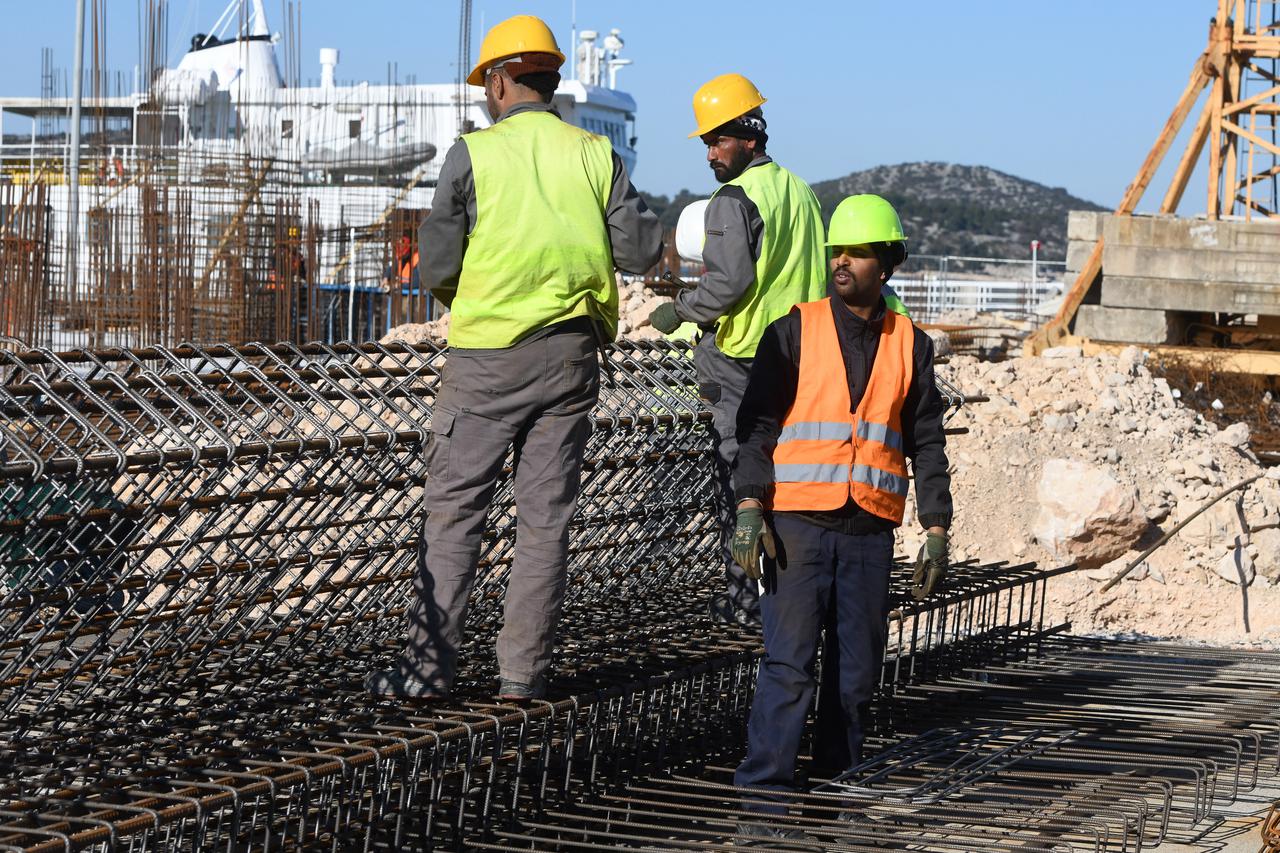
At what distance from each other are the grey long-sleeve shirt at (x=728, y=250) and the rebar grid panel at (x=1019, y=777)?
5.39 feet

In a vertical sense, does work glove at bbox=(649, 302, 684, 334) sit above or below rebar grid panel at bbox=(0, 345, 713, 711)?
above

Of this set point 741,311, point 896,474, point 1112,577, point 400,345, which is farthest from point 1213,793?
point 1112,577

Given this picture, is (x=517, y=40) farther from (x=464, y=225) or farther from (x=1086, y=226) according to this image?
(x=1086, y=226)

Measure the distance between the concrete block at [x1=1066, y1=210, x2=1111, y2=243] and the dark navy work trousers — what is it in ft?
47.8

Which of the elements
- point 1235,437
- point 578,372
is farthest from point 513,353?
point 1235,437

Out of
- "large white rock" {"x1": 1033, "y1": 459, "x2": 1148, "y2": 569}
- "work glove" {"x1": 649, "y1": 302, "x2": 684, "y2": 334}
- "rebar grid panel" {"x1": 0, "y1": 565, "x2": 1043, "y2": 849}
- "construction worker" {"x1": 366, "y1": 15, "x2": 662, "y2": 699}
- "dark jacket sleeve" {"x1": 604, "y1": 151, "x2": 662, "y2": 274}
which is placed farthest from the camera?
"large white rock" {"x1": 1033, "y1": 459, "x2": 1148, "y2": 569}

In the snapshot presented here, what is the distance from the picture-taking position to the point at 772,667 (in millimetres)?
4719

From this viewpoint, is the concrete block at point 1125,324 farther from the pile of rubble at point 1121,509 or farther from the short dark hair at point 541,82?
the short dark hair at point 541,82

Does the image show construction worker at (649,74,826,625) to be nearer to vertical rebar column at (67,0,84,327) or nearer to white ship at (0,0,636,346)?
white ship at (0,0,636,346)

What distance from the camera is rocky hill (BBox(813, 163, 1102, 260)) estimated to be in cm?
8900

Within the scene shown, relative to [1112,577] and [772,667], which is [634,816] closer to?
[772,667]

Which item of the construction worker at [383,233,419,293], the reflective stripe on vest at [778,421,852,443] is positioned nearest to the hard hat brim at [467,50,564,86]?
the reflective stripe on vest at [778,421,852,443]

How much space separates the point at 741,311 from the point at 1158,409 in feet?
27.4

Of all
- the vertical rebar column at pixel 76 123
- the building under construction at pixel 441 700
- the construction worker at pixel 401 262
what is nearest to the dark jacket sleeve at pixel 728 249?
the building under construction at pixel 441 700
